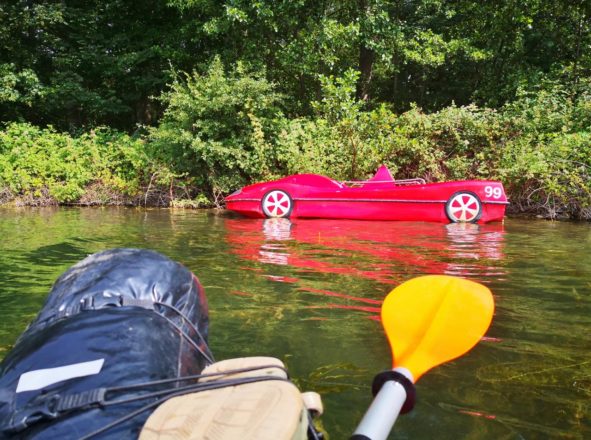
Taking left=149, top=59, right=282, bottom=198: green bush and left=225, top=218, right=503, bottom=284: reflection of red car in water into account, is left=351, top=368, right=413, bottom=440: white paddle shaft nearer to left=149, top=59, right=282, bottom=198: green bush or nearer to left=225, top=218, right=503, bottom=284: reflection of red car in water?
left=225, top=218, right=503, bottom=284: reflection of red car in water

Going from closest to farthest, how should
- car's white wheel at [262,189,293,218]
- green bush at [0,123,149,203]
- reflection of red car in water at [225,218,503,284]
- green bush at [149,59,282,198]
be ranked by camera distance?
reflection of red car in water at [225,218,503,284] < car's white wheel at [262,189,293,218] < green bush at [149,59,282,198] < green bush at [0,123,149,203]

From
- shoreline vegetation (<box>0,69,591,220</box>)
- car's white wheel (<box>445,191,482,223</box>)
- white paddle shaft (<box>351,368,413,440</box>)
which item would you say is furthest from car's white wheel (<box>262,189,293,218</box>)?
white paddle shaft (<box>351,368,413,440</box>)

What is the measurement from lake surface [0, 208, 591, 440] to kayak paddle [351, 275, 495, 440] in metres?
0.44

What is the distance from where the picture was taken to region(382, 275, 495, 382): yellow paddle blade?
1660 millimetres

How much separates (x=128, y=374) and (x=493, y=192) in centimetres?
729

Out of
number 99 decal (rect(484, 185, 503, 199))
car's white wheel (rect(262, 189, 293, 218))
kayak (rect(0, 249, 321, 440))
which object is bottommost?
kayak (rect(0, 249, 321, 440))

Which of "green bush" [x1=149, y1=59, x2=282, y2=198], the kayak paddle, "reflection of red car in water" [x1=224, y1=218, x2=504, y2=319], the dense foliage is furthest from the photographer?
"green bush" [x1=149, y1=59, x2=282, y2=198]

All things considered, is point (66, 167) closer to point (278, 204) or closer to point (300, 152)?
point (300, 152)

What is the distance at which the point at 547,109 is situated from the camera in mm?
10844

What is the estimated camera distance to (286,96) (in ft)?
38.8

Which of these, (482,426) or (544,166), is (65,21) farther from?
(482,426)

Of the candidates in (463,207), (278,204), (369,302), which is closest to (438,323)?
(369,302)

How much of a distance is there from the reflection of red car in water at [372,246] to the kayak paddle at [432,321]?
230cm

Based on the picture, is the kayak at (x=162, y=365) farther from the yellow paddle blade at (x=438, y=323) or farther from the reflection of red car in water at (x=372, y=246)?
the reflection of red car in water at (x=372, y=246)
